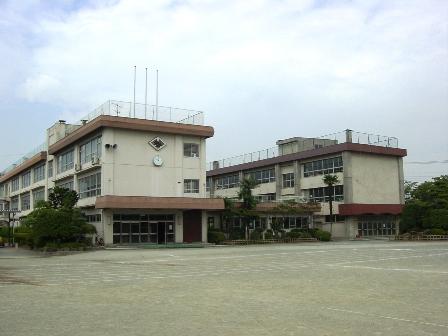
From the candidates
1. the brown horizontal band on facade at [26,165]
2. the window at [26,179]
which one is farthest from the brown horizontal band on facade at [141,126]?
the window at [26,179]

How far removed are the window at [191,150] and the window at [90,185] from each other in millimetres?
7856

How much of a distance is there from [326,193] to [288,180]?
6.85 meters

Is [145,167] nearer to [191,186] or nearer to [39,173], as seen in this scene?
[191,186]

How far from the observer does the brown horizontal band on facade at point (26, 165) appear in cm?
6160

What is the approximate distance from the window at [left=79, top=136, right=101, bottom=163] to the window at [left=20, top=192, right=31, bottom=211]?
1126 inches

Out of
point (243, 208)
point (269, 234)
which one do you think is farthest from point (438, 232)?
point (243, 208)

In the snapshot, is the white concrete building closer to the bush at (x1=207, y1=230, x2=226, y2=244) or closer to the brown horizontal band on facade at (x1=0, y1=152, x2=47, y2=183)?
the bush at (x1=207, y1=230, x2=226, y2=244)

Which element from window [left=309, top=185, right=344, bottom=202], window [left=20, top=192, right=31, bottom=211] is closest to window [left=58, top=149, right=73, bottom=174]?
window [left=20, top=192, right=31, bottom=211]

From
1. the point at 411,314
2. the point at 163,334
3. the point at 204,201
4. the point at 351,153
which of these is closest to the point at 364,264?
the point at 411,314

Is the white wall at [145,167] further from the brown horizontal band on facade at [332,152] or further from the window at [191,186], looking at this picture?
the brown horizontal band on facade at [332,152]

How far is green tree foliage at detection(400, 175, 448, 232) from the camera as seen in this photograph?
178ft

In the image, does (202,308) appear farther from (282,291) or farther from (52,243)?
(52,243)

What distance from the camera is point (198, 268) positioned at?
20.9 m

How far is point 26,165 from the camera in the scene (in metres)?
69.8
